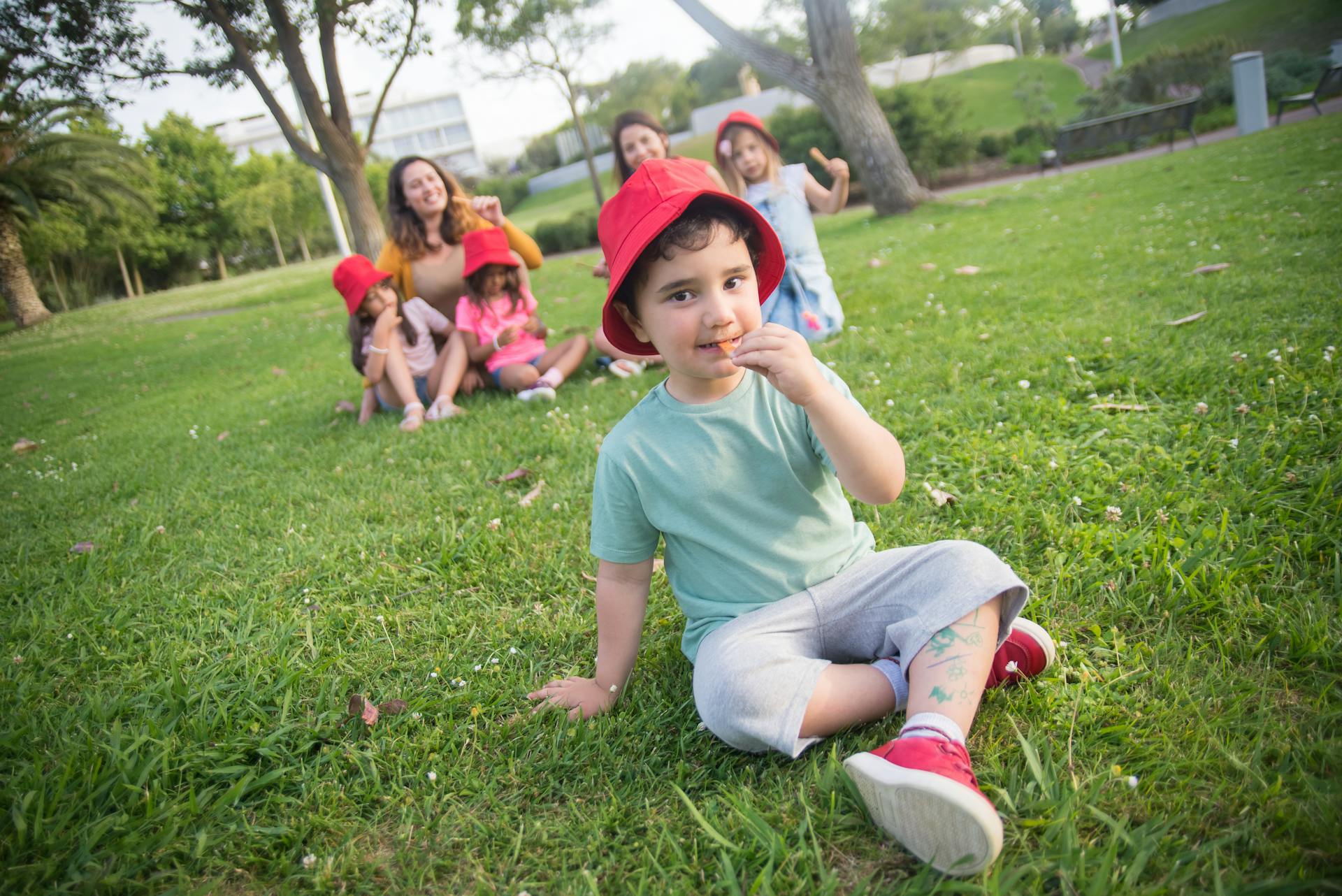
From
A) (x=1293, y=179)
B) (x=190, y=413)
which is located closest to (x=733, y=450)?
(x=190, y=413)

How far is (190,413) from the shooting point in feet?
22.4

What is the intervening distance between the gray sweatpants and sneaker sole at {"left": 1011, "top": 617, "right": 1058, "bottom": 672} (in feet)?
0.33

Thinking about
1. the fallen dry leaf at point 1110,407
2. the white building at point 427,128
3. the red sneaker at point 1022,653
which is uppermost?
the white building at point 427,128

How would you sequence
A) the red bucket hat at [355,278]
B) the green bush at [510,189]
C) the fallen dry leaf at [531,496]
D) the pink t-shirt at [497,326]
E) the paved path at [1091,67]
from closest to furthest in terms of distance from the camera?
the fallen dry leaf at [531,496]
the red bucket hat at [355,278]
the pink t-shirt at [497,326]
the paved path at [1091,67]
the green bush at [510,189]

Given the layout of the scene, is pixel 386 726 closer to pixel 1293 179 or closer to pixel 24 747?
pixel 24 747

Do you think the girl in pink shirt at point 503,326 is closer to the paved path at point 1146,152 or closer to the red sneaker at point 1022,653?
the red sneaker at point 1022,653

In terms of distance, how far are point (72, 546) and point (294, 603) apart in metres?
1.60

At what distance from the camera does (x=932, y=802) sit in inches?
52.4

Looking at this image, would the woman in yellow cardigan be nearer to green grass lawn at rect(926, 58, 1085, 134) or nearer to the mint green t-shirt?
the mint green t-shirt

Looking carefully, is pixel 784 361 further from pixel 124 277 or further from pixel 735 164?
pixel 124 277

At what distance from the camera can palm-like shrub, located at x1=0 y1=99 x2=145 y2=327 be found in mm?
21812

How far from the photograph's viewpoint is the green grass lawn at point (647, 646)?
1.50 metres

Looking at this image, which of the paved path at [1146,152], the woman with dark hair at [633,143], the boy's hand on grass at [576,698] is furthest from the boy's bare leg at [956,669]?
the paved path at [1146,152]

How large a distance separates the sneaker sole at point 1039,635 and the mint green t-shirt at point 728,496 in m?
0.43
